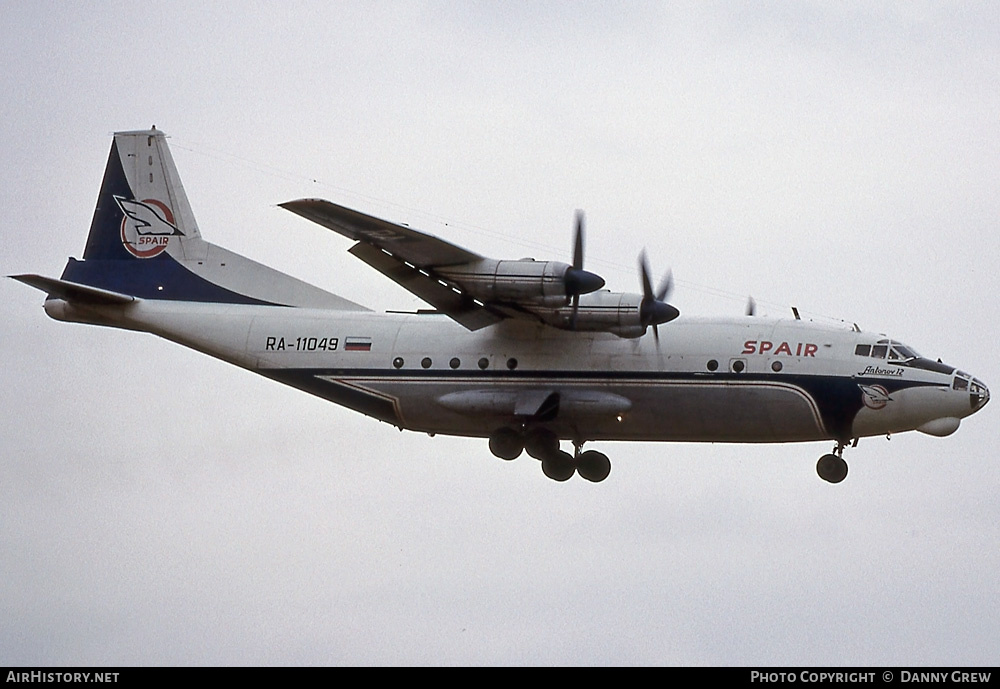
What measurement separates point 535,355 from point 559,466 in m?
2.23

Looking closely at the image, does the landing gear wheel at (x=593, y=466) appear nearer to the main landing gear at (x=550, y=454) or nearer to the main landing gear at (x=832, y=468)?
the main landing gear at (x=550, y=454)

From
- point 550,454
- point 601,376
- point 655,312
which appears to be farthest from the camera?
point 550,454

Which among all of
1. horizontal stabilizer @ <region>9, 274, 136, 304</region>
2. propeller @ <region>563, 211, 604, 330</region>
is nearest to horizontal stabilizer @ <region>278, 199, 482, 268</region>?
propeller @ <region>563, 211, 604, 330</region>

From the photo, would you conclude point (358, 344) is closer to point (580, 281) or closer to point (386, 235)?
point (386, 235)

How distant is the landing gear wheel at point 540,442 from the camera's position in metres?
30.3

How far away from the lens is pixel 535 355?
99.7 ft

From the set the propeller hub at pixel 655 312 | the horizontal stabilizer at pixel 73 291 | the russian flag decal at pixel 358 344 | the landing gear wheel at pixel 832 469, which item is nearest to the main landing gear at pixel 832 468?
the landing gear wheel at pixel 832 469

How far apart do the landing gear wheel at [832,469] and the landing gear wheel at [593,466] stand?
414cm

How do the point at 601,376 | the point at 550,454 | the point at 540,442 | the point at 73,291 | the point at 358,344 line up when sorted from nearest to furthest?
the point at 601,376, the point at 540,442, the point at 550,454, the point at 358,344, the point at 73,291

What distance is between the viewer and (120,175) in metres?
34.4

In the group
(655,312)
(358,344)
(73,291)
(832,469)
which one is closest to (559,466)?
(655,312)
